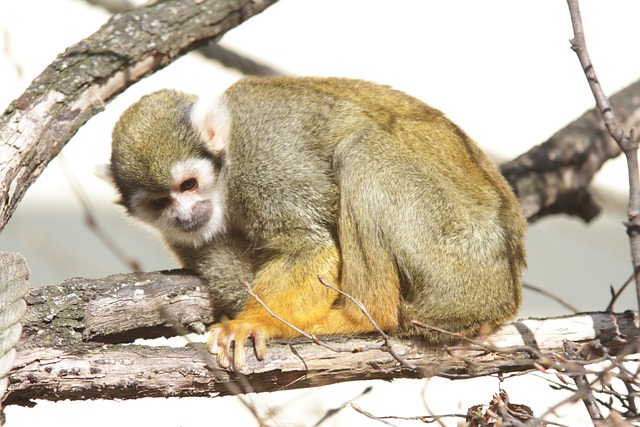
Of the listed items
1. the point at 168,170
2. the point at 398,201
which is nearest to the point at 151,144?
the point at 168,170

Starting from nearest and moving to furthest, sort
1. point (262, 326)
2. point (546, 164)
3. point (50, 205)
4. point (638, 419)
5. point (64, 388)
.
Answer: point (638, 419) → point (64, 388) → point (262, 326) → point (546, 164) → point (50, 205)

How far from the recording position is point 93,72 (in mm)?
3824

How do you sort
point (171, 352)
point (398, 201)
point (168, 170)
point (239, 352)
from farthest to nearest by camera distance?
point (168, 170), point (398, 201), point (239, 352), point (171, 352)

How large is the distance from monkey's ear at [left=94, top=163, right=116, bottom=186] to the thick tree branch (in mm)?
332

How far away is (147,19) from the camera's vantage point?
4160 millimetres

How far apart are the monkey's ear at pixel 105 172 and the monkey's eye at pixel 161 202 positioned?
28cm

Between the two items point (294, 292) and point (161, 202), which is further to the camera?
point (161, 202)

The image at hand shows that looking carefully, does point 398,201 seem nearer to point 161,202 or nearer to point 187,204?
point 187,204

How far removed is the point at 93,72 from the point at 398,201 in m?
1.64

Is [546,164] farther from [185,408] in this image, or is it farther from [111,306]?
[185,408]

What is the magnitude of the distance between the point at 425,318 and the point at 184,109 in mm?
1627

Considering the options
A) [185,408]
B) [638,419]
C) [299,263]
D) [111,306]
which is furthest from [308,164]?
[185,408]

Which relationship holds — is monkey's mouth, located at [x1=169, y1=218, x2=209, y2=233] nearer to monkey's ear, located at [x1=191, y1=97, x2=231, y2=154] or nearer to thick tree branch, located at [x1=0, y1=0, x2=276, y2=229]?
monkey's ear, located at [x1=191, y1=97, x2=231, y2=154]

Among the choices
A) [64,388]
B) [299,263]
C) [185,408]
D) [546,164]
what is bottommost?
[185,408]
